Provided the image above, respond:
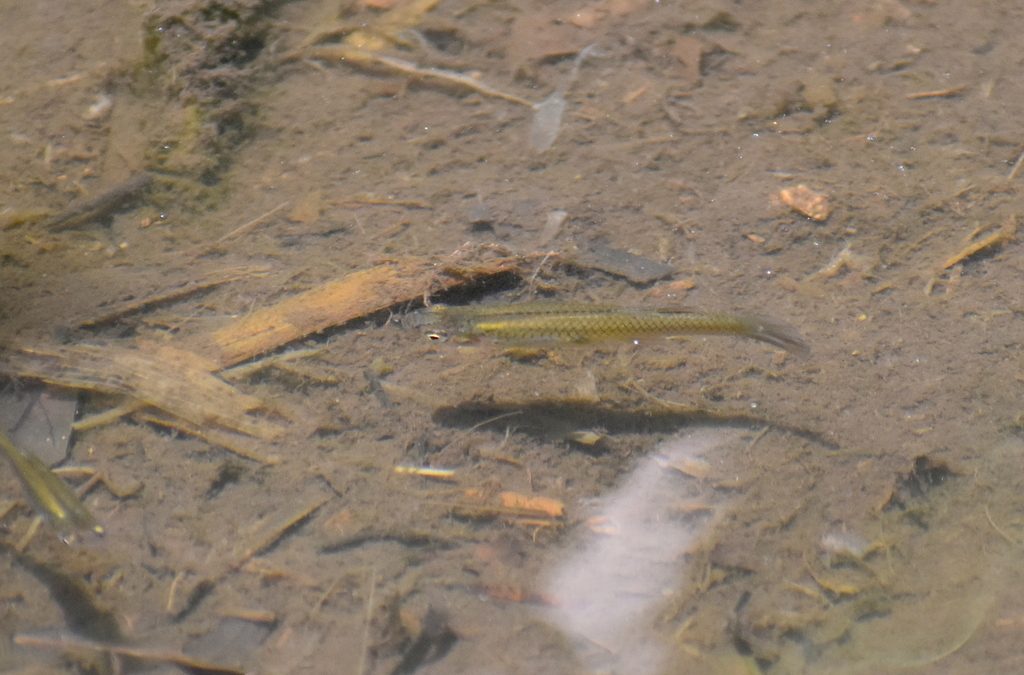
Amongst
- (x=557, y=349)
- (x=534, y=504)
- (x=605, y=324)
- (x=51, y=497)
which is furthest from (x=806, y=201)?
(x=51, y=497)

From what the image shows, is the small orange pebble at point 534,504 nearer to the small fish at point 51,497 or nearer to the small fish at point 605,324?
the small fish at point 605,324

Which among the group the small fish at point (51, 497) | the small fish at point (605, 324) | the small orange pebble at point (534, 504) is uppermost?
the small fish at point (605, 324)

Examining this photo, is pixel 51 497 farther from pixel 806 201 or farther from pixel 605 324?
pixel 806 201

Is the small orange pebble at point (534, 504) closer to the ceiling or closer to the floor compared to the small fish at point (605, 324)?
closer to the floor

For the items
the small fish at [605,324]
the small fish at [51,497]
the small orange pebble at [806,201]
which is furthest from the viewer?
the small orange pebble at [806,201]

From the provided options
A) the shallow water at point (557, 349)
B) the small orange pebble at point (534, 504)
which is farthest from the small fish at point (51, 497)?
the small orange pebble at point (534, 504)

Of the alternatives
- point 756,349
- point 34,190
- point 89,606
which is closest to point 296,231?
point 34,190

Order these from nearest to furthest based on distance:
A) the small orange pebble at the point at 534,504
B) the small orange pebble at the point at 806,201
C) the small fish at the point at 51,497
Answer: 1. the small fish at the point at 51,497
2. the small orange pebble at the point at 534,504
3. the small orange pebble at the point at 806,201

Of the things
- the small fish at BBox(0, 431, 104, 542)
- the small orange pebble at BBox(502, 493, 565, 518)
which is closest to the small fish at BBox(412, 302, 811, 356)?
the small orange pebble at BBox(502, 493, 565, 518)
